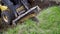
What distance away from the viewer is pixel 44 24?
5.62m

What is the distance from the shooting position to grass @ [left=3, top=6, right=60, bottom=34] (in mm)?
5309

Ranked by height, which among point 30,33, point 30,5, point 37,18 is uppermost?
point 30,5

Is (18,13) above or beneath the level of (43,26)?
above

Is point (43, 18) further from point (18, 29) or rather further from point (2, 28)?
point (2, 28)

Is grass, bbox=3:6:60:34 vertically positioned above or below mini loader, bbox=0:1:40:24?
below

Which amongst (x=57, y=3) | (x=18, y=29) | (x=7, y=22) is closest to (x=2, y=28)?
(x=7, y=22)

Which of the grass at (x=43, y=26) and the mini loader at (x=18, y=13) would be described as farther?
the mini loader at (x=18, y=13)

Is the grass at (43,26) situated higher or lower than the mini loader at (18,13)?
lower

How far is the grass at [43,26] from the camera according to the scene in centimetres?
531

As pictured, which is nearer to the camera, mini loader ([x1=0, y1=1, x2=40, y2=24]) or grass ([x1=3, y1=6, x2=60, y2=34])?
grass ([x1=3, y1=6, x2=60, y2=34])

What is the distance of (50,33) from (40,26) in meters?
0.47

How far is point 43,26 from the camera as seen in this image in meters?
5.53

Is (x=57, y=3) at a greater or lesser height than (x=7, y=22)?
greater

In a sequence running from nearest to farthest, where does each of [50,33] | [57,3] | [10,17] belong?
[50,33], [10,17], [57,3]
